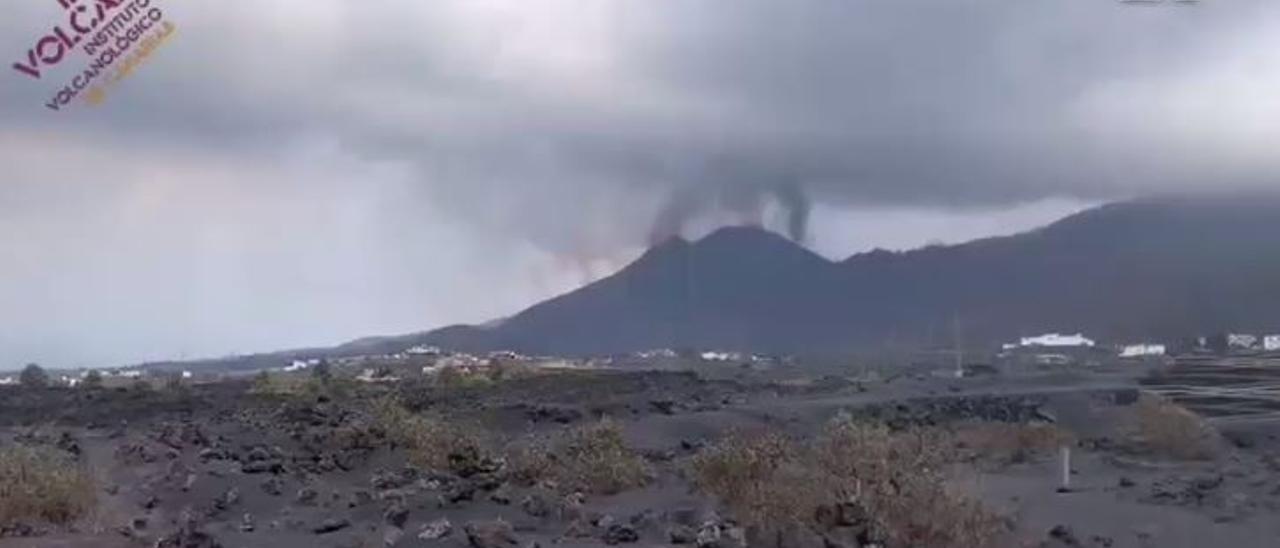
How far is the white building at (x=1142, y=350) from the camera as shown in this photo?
5704 inches

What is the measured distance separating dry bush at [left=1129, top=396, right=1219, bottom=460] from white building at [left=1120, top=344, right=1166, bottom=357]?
79563mm

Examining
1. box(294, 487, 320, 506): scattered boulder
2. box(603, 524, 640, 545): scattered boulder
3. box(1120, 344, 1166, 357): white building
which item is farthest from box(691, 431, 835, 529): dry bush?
box(1120, 344, 1166, 357): white building

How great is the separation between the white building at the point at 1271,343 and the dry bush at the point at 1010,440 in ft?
264

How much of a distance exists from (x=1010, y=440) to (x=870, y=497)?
4000 cm

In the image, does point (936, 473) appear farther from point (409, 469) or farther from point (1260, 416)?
point (1260, 416)

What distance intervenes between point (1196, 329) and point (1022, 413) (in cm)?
8022

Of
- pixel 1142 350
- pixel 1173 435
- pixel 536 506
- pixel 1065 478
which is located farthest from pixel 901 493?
pixel 1142 350

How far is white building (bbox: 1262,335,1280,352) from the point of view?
14512 cm

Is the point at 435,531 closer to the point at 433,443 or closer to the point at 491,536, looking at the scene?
the point at 491,536

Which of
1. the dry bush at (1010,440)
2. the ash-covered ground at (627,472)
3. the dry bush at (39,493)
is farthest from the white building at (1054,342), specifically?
the dry bush at (39,493)

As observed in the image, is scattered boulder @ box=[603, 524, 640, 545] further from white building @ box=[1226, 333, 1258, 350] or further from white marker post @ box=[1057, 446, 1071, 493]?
white building @ box=[1226, 333, 1258, 350]

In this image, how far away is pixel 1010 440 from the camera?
64.8 metres

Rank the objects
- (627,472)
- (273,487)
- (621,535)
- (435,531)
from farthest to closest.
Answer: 1. (627,472)
2. (273,487)
3. (621,535)
4. (435,531)

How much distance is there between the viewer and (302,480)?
38844mm
